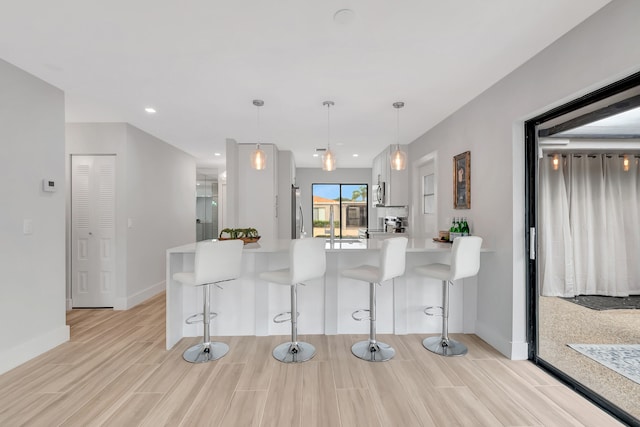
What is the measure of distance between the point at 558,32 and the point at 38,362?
4691 mm

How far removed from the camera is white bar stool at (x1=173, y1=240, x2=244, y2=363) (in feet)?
8.16

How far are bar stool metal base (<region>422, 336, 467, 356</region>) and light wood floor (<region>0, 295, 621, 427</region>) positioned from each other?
7 centimetres

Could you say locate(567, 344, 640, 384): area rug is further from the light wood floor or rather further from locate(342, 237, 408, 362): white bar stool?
locate(342, 237, 408, 362): white bar stool

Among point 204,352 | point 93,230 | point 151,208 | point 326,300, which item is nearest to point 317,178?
point 151,208

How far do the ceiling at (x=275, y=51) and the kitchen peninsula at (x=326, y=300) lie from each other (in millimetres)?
1569

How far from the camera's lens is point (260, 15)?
74.4 inches

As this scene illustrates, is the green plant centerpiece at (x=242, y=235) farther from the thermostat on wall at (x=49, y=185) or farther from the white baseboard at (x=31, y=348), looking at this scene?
the white baseboard at (x=31, y=348)

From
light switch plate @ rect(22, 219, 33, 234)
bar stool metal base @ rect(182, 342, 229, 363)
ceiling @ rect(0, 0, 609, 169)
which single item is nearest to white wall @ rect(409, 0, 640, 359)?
ceiling @ rect(0, 0, 609, 169)

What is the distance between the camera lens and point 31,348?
265 centimetres

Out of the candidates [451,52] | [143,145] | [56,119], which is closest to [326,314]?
[451,52]

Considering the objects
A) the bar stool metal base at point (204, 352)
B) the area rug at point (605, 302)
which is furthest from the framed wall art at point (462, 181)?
the bar stool metal base at point (204, 352)

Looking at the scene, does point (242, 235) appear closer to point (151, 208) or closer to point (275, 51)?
point (275, 51)

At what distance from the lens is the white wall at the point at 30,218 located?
97.7 inches

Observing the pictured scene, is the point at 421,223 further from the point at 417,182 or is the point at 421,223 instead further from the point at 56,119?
the point at 56,119
